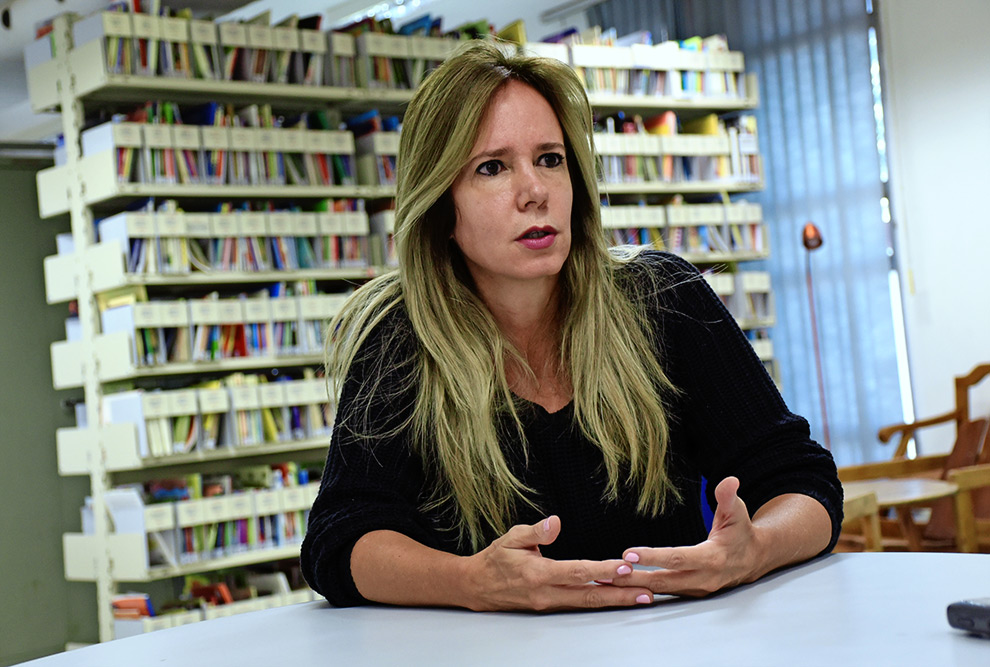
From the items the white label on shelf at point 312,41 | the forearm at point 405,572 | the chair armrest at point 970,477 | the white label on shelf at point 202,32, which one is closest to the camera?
the forearm at point 405,572

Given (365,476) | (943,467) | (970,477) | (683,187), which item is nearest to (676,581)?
(365,476)

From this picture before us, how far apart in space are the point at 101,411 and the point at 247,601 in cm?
94

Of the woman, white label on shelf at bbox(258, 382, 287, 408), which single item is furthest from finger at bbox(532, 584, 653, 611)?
white label on shelf at bbox(258, 382, 287, 408)

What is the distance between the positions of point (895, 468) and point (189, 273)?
9.65 ft

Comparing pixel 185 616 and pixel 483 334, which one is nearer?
pixel 483 334

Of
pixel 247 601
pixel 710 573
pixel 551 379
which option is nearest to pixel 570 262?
pixel 551 379

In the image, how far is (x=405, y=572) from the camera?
125 cm

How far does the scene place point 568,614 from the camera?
3.66 feet

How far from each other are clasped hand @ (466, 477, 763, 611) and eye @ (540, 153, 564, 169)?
0.57 meters

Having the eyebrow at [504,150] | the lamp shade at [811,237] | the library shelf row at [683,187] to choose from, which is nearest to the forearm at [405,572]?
the eyebrow at [504,150]

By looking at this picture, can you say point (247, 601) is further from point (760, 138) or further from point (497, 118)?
point (760, 138)

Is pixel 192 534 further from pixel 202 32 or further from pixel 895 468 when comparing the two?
pixel 895 468

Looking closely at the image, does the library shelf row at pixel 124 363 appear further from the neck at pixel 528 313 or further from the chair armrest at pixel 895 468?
the neck at pixel 528 313

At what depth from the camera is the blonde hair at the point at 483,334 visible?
4.73 feet
